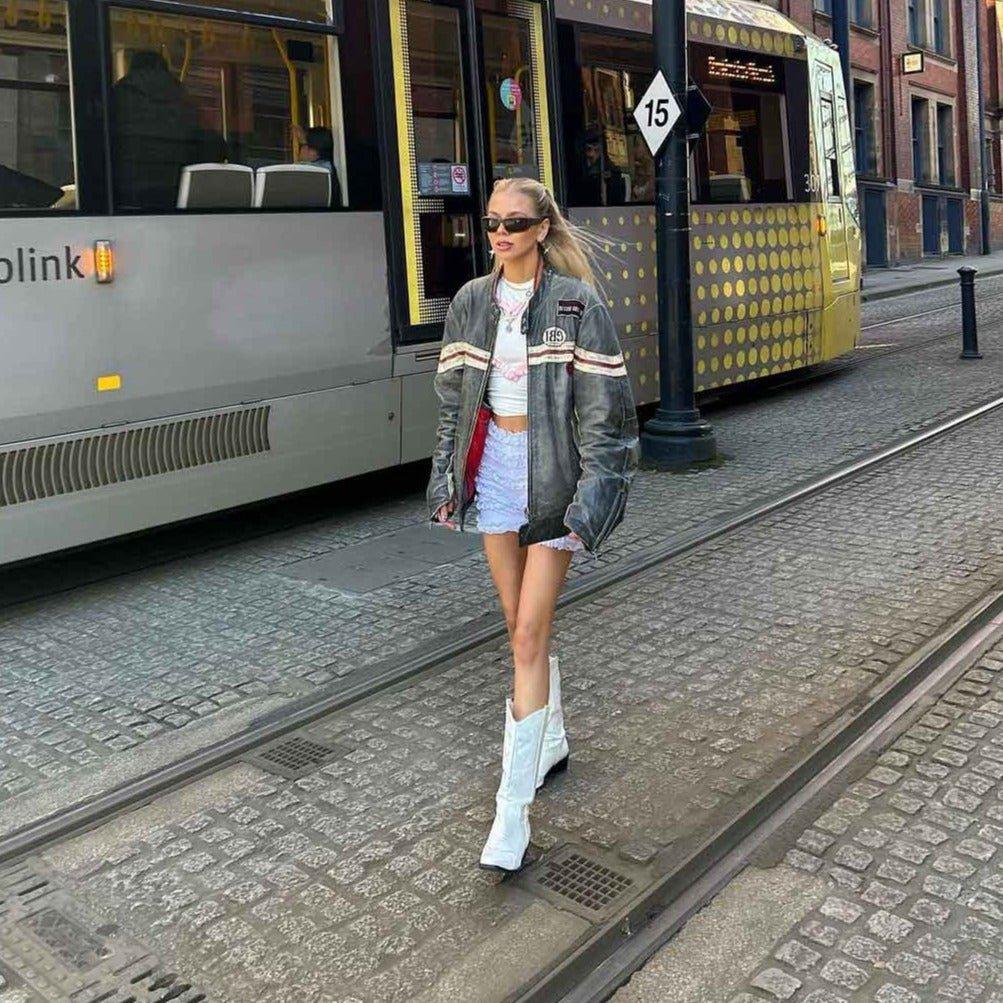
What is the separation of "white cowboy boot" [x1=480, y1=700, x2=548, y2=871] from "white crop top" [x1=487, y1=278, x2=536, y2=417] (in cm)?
91

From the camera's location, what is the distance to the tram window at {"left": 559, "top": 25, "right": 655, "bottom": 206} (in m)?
8.34

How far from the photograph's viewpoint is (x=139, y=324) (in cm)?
585

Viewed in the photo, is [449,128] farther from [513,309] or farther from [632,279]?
[513,309]

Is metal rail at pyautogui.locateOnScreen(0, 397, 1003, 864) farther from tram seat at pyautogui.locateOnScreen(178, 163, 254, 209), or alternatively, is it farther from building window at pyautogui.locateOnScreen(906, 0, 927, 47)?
building window at pyautogui.locateOnScreen(906, 0, 927, 47)

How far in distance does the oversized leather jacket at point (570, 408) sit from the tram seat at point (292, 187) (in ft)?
11.0

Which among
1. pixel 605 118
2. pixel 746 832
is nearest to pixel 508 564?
pixel 746 832

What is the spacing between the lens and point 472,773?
3.98 meters

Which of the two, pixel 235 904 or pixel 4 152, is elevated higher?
pixel 4 152

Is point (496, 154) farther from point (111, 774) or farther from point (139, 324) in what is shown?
point (111, 774)

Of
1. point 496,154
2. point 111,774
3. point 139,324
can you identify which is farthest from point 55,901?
point 496,154

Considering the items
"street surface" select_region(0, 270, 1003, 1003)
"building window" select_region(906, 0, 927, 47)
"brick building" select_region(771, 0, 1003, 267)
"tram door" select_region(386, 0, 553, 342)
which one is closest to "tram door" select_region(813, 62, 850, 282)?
"tram door" select_region(386, 0, 553, 342)

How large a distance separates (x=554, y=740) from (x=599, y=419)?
1158 millimetres

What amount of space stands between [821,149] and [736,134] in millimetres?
1504

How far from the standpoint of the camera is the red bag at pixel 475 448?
3.47 metres
